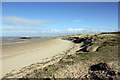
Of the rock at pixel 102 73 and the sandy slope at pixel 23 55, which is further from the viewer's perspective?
the sandy slope at pixel 23 55

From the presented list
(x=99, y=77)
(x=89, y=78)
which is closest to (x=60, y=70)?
(x=89, y=78)

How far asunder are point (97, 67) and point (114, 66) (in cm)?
83

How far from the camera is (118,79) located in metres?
4.79

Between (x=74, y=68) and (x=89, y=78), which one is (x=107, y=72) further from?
(x=74, y=68)

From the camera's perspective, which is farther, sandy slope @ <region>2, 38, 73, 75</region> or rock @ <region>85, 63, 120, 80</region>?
sandy slope @ <region>2, 38, 73, 75</region>

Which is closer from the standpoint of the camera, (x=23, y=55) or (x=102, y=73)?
(x=102, y=73)

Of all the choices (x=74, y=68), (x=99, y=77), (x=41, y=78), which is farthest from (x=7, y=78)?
(x=99, y=77)

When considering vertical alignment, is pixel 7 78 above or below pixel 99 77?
below

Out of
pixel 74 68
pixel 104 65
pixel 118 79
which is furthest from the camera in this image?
pixel 74 68

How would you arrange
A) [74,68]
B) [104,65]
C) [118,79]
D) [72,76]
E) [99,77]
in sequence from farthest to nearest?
[74,68] → [104,65] → [72,76] → [99,77] → [118,79]

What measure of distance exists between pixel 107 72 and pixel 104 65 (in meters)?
0.58

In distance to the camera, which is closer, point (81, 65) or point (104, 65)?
point (104, 65)

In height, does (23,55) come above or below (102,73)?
below

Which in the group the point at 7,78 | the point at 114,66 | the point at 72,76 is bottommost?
the point at 7,78
